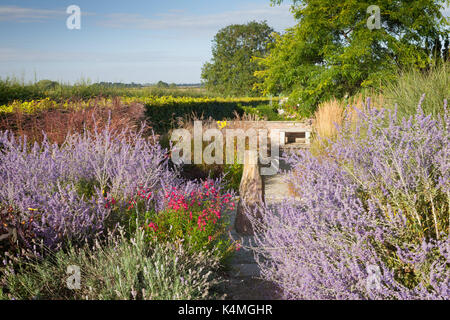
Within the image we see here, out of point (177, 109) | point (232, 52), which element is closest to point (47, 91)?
point (177, 109)

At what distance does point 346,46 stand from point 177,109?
6173 mm

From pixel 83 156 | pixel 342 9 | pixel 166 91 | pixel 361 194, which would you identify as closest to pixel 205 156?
pixel 83 156

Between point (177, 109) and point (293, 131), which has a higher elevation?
point (177, 109)

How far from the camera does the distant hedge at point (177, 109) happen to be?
39.1ft

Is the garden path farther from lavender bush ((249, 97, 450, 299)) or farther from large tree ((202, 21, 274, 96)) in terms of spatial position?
large tree ((202, 21, 274, 96))

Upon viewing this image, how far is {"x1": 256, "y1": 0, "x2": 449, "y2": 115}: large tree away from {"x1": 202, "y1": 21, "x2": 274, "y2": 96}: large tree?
28.1 metres

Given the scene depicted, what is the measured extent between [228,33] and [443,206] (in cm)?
4204

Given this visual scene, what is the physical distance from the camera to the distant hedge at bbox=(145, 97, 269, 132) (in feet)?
39.1

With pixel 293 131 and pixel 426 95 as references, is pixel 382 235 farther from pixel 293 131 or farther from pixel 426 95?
pixel 293 131

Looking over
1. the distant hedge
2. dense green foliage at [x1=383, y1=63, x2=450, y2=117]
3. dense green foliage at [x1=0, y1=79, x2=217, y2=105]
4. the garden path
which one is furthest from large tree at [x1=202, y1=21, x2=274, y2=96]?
the garden path

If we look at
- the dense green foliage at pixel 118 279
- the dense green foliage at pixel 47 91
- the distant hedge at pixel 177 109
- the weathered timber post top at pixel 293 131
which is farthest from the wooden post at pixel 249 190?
the weathered timber post top at pixel 293 131

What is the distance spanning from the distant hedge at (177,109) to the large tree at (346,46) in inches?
95.0

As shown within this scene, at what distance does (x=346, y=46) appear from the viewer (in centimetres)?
1089

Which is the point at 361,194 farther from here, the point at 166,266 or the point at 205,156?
the point at 205,156
